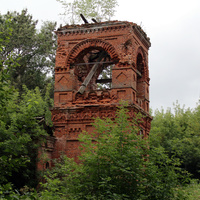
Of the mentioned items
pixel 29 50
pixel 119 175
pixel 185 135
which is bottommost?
pixel 119 175

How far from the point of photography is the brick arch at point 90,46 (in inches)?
603

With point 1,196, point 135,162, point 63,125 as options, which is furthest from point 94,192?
point 63,125

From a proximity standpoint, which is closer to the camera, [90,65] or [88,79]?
[88,79]

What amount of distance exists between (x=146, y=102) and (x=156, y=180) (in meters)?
7.43

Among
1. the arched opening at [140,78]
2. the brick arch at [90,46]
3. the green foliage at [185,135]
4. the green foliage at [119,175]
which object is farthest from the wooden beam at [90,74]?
the green foliage at [185,135]

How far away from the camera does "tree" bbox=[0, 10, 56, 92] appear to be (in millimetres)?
26453

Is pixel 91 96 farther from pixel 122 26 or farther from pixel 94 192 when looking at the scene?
pixel 94 192

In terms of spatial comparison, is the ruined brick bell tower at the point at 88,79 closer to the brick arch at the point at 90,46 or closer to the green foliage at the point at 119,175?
the brick arch at the point at 90,46

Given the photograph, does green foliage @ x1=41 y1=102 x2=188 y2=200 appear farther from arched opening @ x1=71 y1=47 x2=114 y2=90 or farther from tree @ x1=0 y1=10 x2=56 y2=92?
tree @ x1=0 y1=10 x2=56 y2=92

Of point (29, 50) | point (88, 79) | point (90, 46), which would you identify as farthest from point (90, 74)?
point (29, 50)

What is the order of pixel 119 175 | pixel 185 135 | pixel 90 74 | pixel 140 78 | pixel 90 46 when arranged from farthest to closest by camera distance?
1. pixel 185 135
2. pixel 140 78
3. pixel 90 74
4. pixel 90 46
5. pixel 119 175

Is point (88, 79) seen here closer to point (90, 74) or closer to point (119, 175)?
point (90, 74)

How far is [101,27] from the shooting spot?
15531mm

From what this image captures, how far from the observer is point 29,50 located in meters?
27.5
